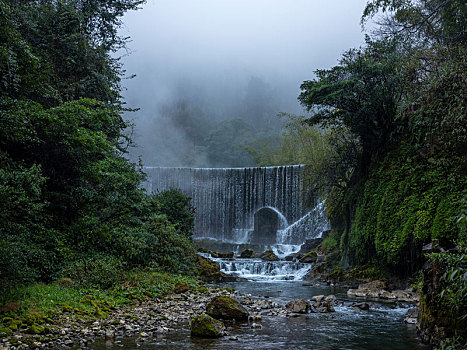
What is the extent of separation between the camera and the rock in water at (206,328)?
6.48 meters

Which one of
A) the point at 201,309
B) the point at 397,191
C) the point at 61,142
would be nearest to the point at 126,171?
the point at 61,142

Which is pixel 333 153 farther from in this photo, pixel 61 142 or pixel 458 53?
pixel 61 142

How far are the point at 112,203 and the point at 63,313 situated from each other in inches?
191

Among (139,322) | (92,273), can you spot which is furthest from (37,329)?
(92,273)

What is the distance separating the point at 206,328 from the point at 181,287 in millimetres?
4563

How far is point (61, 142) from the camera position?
8961mm

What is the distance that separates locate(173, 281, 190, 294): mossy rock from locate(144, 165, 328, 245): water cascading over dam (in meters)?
19.8

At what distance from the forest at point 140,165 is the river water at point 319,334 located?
1156 mm

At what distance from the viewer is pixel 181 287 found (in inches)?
429

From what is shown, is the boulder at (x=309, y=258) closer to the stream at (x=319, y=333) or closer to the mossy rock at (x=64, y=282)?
the stream at (x=319, y=333)

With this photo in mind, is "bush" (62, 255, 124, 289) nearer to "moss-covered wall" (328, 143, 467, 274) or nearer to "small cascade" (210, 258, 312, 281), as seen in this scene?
"moss-covered wall" (328, 143, 467, 274)

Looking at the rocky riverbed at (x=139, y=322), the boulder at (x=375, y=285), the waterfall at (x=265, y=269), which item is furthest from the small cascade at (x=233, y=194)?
the rocky riverbed at (x=139, y=322)

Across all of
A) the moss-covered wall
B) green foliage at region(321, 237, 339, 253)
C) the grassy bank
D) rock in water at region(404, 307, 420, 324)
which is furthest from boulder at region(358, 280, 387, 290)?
the grassy bank

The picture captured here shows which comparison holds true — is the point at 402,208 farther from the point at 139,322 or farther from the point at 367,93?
the point at 139,322
